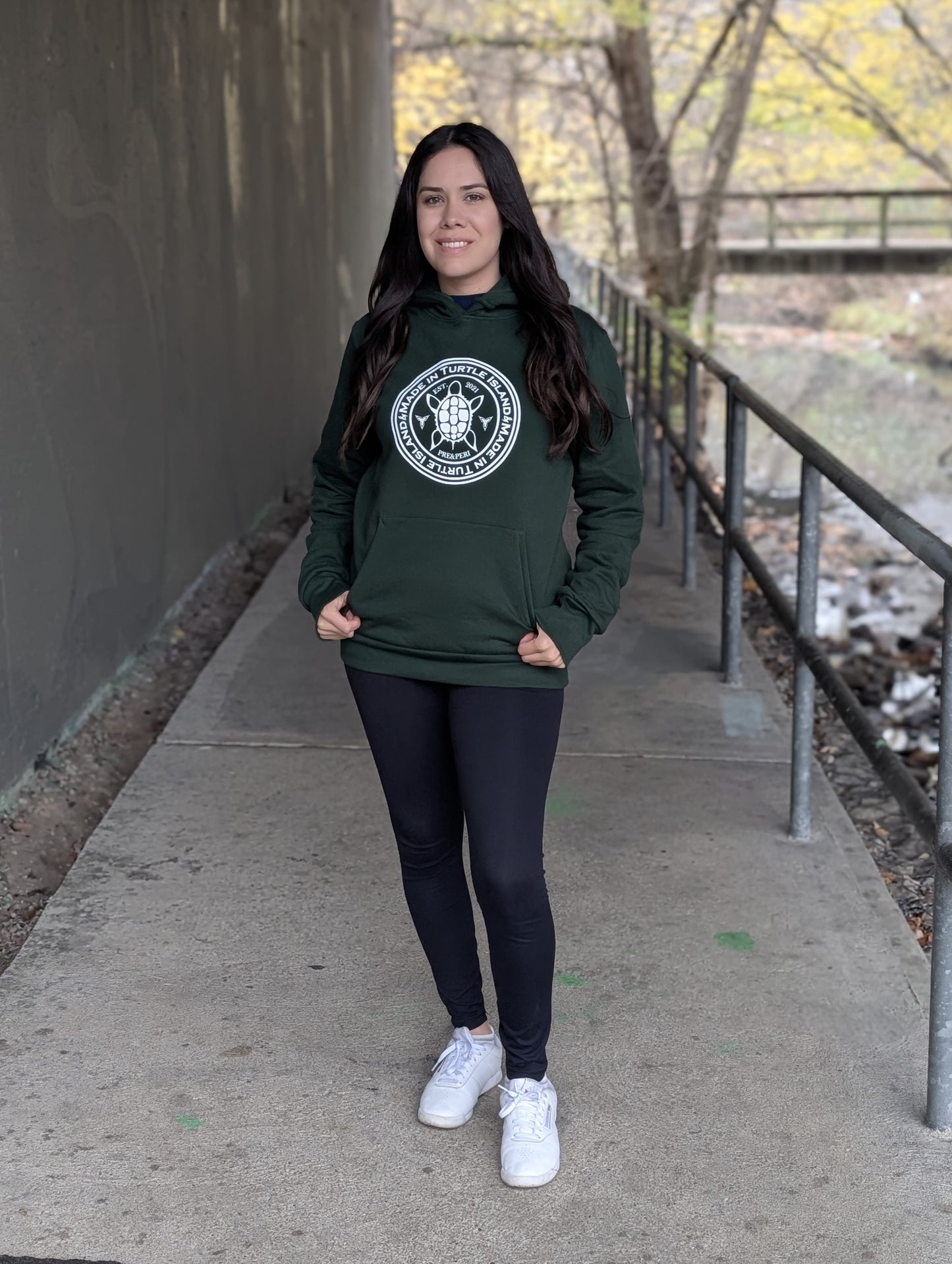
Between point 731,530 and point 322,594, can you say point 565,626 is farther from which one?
point 731,530

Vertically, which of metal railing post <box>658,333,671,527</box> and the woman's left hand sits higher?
the woman's left hand

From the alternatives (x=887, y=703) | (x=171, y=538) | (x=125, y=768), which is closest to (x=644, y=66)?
(x=887, y=703)

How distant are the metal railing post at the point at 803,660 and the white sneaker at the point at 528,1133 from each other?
140 centimetres

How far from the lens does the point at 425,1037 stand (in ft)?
9.45

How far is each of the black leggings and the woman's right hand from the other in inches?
2.4

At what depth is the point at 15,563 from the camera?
3918mm

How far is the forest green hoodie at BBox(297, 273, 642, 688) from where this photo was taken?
234 cm

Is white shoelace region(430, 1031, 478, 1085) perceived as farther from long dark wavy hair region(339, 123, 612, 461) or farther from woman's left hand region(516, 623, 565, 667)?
long dark wavy hair region(339, 123, 612, 461)

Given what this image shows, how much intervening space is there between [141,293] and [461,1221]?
3540mm

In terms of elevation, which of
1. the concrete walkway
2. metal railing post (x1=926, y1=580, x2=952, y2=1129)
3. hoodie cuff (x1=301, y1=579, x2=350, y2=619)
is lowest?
the concrete walkway

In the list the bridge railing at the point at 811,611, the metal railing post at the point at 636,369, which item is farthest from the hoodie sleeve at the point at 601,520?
the metal railing post at the point at 636,369

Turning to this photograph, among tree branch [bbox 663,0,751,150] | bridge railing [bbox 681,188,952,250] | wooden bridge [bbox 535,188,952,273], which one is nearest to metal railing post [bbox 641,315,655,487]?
tree branch [bbox 663,0,751,150]

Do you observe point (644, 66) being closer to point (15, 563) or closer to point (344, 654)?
point (15, 563)

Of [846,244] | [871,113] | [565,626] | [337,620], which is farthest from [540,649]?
[846,244]
